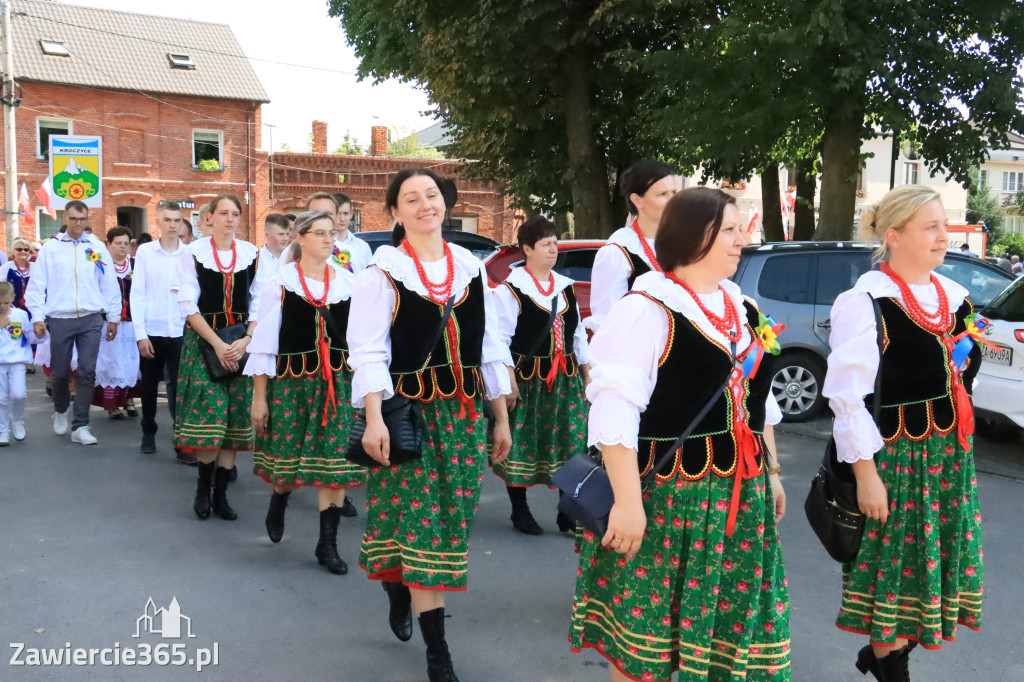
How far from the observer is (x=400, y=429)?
3752 mm

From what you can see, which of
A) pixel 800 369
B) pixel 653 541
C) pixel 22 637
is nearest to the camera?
pixel 653 541

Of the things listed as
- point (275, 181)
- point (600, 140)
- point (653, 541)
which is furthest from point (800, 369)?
point (275, 181)

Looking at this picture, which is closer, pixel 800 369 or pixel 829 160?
pixel 800 369

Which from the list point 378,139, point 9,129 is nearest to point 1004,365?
point 9,129

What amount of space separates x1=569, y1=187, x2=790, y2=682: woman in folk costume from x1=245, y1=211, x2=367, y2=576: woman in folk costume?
2.86 metres

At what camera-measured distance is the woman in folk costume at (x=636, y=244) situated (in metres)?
4.73

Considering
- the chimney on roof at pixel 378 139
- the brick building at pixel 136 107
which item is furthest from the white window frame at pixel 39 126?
the chimney on roof at pixel 378 139

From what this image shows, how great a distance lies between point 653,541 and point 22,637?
313 centimetres

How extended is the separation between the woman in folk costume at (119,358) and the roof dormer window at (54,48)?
30747mm

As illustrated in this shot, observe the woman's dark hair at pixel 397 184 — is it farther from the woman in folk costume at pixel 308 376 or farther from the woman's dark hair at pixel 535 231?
the woman's dark hair at pixel 535 231

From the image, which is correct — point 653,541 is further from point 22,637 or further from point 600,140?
point 600,140

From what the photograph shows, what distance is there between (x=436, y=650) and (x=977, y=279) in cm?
818

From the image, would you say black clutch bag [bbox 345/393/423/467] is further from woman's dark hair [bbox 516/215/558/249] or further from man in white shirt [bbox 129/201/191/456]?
man in white shirt [bbox 129/201/191/456]

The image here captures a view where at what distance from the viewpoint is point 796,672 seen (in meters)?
4.13
